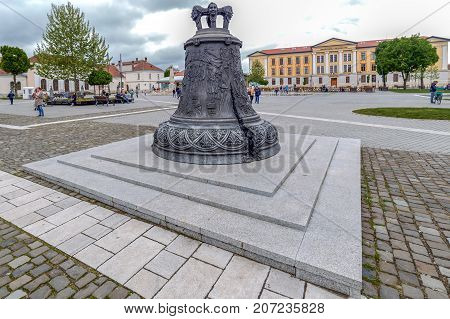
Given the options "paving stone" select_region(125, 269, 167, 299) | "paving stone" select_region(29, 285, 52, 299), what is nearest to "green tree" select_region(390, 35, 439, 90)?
"paving stone" select_region(125, 269, 167, 299)

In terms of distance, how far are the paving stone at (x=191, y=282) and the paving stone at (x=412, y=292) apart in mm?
1599

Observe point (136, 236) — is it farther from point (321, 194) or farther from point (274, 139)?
point (274, 139)

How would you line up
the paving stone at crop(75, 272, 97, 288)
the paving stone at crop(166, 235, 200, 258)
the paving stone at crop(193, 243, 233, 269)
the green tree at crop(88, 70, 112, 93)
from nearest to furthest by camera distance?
1. the paving stone at crop(75, 272, 97, 288)
2. the paving stone at crop(193, 243, 233, 269)
3. the paving stone at crop(166, 235, 200, 258)
4. the green tree at crop(88, 70, 112, 93)

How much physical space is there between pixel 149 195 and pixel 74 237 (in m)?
1.17

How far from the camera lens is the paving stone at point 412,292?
2.52m

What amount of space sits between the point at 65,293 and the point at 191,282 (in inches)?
45.6

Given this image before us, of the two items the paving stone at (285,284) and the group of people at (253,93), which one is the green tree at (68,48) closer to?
the group of people at (253,93)

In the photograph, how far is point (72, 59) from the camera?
28.9 m

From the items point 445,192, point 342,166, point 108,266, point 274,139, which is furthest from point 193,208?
point 445,192

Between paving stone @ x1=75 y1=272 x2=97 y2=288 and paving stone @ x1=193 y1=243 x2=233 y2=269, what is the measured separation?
104cm

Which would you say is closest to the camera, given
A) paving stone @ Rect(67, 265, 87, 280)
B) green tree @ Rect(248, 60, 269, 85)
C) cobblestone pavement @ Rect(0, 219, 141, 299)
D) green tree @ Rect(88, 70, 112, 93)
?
cobblestone pavement @ Rect(0, 219, 141, 299)

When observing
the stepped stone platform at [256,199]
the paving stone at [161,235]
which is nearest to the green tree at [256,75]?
the stepped stone platform at [256,199]

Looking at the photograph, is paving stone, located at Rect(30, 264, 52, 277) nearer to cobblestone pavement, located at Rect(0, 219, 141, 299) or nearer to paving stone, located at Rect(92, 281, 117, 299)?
cobblestone pavement, located at Rect(0, 219, 141, 299)

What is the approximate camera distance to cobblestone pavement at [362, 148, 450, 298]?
2.68m
